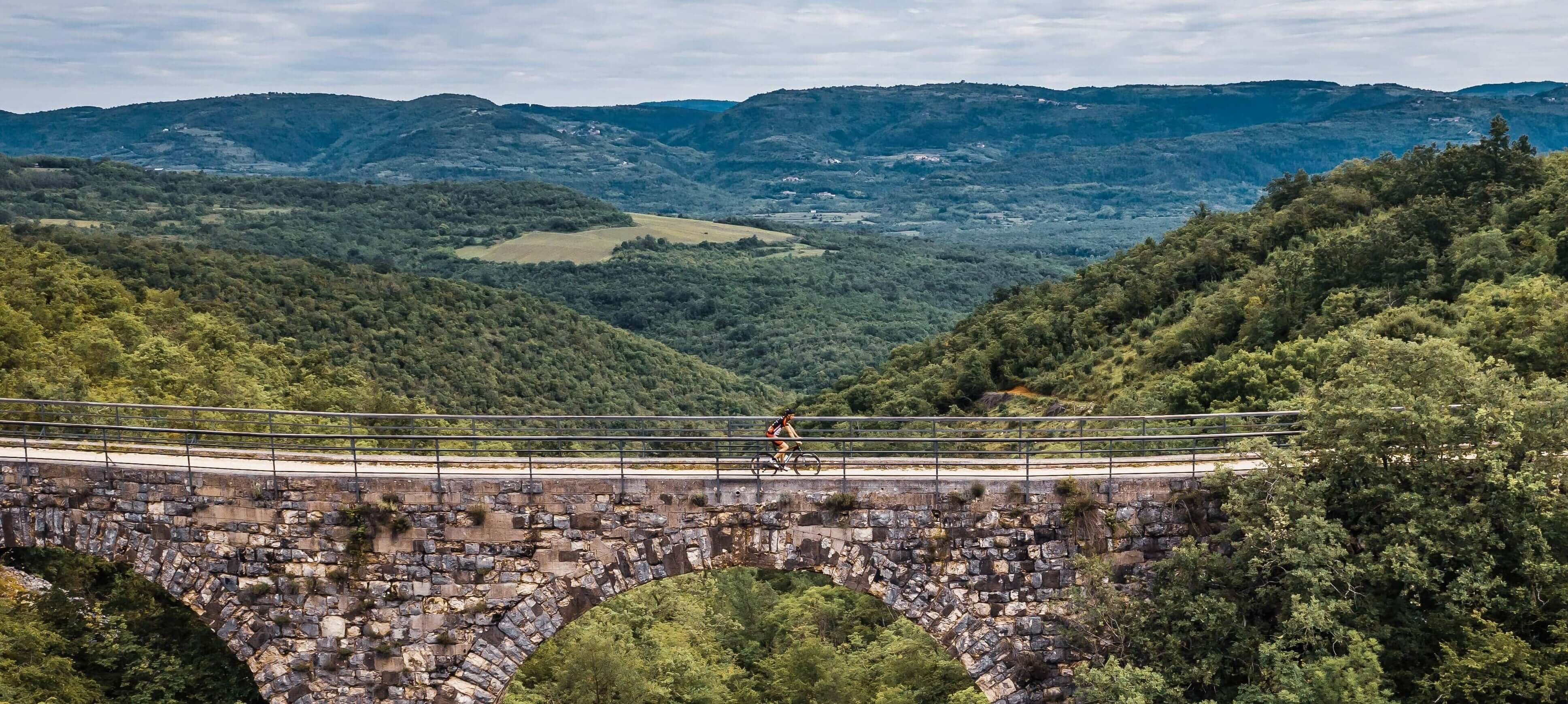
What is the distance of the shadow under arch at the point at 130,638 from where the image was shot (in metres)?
23.3

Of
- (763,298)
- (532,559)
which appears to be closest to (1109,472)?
(532,559)

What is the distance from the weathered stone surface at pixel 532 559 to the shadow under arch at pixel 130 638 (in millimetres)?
2179

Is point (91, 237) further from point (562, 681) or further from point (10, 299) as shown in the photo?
point (562, 681)

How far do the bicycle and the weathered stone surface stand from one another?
79 centimetres

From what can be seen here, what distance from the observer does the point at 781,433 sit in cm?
2205

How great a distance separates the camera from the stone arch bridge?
20.5 m

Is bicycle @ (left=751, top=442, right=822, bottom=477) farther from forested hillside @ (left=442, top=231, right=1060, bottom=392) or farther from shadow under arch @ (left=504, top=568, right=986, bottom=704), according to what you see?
forested hillside @ (left=442, top=231, right=1060, bottom=392)

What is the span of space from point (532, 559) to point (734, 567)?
11.5 feet

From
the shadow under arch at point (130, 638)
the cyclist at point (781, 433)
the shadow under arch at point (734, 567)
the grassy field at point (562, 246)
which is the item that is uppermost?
the grassy field at point (562, 246)

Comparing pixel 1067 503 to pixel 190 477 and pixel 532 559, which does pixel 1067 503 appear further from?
pixel 190 477

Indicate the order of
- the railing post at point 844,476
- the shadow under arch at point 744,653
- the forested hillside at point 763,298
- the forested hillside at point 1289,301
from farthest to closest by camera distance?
the forested hillside at point 763,298 → the forested hillside at point 1289,301 → the shadow under arch at point 744,653 → the railing post at point 844,476

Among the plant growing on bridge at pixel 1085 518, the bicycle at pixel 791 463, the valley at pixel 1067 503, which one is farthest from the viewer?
the bicycle at pixel 791 463

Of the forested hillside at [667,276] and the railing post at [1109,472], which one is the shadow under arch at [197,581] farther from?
the forested hillside at [667,276]

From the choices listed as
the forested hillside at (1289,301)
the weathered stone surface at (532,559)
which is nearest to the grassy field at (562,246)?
the forested hillside at (1289,301)
